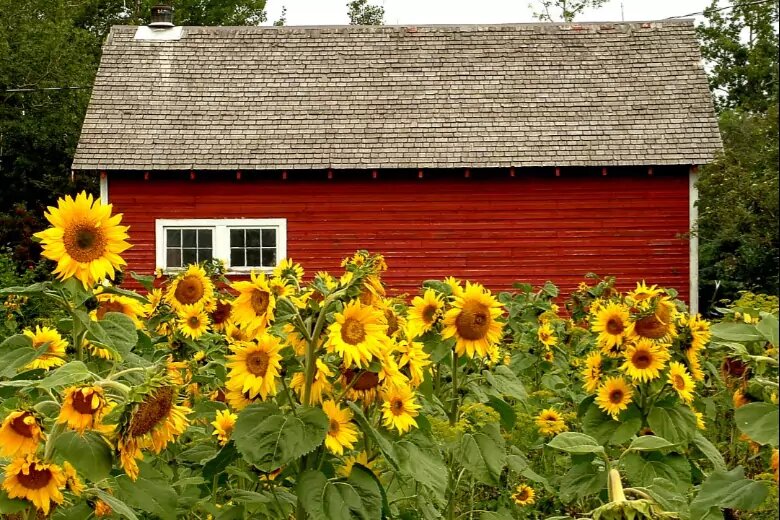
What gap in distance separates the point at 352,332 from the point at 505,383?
49.6 inches

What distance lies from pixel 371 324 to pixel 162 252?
12.9 metres

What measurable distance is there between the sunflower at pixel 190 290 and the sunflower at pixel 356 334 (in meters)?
1.95

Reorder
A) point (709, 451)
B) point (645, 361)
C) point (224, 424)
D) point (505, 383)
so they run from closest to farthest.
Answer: point (224, 424) → point (505, 383) → point (709, 451) → point (645, 361)

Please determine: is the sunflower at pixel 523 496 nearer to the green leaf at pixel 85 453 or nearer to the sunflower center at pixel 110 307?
the sunflower center at pixel 110 307

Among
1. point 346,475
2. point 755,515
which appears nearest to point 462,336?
point 346,475

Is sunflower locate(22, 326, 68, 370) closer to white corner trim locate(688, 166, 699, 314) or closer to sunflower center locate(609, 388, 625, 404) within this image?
sunflower center locate(609, 388, 625, 404)

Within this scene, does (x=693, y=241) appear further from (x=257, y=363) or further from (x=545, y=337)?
(x=257, y=363)

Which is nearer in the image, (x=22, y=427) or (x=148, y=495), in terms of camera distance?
(x=22, y=427)

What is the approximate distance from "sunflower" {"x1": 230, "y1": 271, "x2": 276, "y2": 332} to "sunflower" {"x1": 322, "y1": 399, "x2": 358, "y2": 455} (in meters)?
0.25

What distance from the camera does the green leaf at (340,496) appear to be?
2.65m

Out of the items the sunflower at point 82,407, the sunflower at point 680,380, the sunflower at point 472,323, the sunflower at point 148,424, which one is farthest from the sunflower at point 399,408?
the sunflower at point 680,380

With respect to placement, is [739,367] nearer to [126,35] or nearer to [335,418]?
[335,418]

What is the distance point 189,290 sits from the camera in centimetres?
458

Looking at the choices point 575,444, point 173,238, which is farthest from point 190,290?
point 173,238
